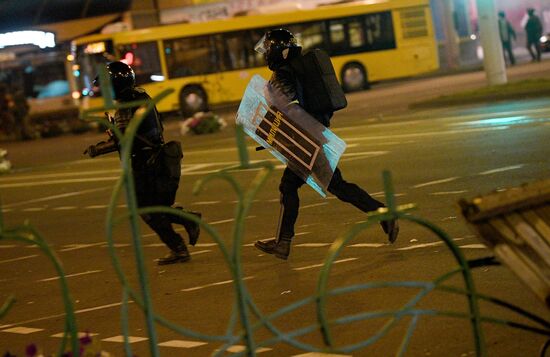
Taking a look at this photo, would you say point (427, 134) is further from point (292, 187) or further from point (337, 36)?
point (337, 36)

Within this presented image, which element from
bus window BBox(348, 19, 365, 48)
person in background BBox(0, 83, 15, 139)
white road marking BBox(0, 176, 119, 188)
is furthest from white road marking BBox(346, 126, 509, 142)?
person in background BBox(0, 83, 15, 139)

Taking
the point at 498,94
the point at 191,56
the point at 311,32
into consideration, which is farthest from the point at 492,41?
the point at 191,56

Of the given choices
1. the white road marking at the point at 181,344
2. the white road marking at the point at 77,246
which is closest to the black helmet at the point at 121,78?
the white road marking at the point at 77,246

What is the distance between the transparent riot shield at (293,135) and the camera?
973 centimetres

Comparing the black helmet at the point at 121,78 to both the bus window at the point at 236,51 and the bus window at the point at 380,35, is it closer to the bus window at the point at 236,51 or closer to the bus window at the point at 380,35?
the bus window at the point at 236,51

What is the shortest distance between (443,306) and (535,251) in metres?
2.79

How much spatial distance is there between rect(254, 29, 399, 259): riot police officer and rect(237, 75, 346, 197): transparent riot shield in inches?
3.8

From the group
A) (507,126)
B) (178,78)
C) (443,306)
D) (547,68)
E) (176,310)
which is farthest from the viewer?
(178,78)

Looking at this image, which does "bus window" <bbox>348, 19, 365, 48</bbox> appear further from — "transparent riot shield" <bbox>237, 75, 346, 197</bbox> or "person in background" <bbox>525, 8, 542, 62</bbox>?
"transparent riot shield" <bbox>237, 75, 346, 197</bbox>

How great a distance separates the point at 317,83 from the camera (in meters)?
9.76

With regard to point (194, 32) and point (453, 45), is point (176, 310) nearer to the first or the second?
point (194, 32)

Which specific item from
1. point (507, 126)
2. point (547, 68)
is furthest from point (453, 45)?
point (507, 126)

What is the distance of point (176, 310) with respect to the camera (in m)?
8.69

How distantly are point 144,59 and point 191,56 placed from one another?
5.48 ft
